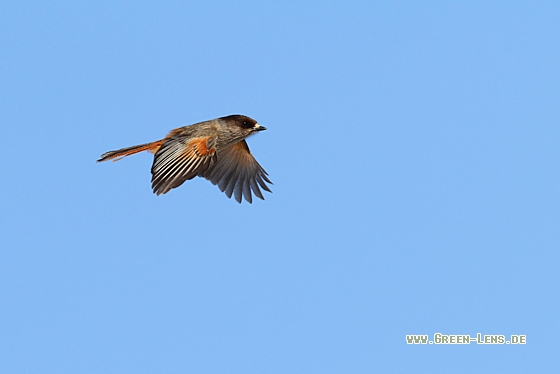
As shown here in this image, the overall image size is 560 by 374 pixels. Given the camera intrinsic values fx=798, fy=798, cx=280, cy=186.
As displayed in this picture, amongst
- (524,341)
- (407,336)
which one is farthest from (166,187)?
(524,341)

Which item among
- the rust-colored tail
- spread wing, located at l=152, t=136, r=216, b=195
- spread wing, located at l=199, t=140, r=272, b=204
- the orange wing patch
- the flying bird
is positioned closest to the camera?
spread wing, located at l=152, t=136, r=216, b=195

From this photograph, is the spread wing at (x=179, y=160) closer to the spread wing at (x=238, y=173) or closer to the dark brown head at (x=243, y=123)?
the dark brown head at (x=243, y=123)

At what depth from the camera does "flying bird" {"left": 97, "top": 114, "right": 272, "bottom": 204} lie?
1278cm

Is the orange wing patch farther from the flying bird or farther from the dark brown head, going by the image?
the dark brown head

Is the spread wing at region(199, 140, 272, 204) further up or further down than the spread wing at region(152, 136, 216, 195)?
further up

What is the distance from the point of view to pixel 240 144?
16.3 metres

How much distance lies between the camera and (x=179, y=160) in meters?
13.0

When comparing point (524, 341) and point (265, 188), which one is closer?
point (524, 341)

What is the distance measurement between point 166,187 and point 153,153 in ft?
6.62

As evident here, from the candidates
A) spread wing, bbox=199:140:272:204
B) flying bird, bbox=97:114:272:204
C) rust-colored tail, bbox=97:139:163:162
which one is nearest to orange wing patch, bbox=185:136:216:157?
flying bird, bbox=97:114:272:204

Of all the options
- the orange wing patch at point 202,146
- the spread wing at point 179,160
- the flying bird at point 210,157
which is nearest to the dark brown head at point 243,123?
the flying bird at point 210,157

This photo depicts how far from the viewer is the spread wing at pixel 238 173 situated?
1619 centimetres

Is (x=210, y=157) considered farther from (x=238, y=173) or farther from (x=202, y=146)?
(x=238, y=173)

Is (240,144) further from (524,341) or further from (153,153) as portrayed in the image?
(524,341)
